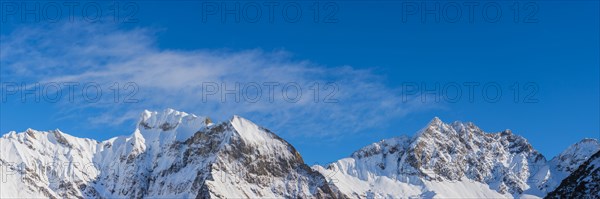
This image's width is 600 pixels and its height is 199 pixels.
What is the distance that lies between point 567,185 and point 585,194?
5118mm

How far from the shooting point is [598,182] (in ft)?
335

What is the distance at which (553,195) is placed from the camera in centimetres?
10812

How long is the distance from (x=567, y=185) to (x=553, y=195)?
211 centimetres

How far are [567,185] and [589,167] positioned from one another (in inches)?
131

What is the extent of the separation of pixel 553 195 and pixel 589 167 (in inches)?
214

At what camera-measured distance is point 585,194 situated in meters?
102

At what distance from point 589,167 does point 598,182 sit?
4.13 m

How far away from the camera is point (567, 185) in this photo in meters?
107

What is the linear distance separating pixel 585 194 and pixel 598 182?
6.56 ft

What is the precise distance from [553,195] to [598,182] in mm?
7156

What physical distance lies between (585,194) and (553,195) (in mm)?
6345
